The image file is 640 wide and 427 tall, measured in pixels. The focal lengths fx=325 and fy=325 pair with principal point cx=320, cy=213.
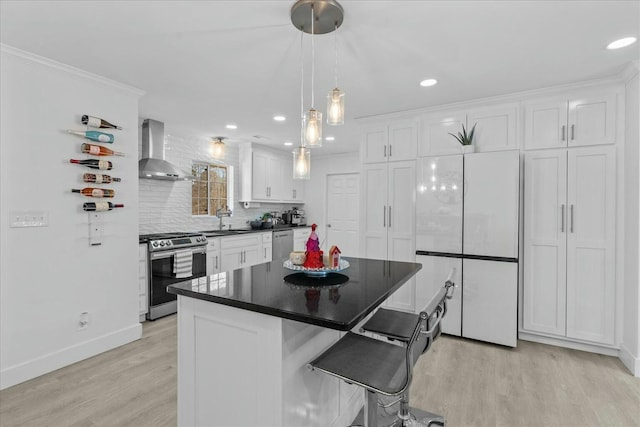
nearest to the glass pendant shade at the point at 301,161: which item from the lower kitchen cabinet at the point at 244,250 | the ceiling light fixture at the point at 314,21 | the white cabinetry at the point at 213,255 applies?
the ceiling light fixture at the point at 314,21

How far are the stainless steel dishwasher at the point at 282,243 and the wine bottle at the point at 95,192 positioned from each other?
10.2 ft

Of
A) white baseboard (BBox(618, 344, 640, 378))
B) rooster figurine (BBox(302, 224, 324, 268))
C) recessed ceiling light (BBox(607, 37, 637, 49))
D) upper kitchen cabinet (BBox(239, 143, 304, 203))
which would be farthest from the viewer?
upper kitchen cabinet (BBox(239, 143, 304, 203))

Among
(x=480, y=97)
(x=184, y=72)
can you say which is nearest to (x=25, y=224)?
(x=184, y=72)

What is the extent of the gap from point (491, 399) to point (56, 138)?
3.88 metres

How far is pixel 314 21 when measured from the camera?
1937mm

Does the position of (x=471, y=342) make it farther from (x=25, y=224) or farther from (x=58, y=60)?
(x=58, y=60)

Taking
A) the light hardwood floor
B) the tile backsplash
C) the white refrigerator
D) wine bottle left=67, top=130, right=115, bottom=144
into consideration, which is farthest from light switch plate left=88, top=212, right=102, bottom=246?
the white refrigerator

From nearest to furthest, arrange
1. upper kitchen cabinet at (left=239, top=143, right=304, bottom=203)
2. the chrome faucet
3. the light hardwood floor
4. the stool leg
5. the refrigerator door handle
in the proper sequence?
the stool leg → the light hardwood floor → the refrigerator door handle → the chrome faucet → upper kitchen cabinet at (left=239, top=143, right=304, bottom=203)

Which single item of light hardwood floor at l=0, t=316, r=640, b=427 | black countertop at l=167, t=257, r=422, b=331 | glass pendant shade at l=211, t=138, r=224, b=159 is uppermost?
glass pendant shade at l=211, t=138, r=224, b=159

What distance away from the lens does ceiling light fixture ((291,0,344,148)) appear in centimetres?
179

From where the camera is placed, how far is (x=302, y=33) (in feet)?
7.15

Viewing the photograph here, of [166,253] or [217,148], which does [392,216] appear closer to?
[166,253]

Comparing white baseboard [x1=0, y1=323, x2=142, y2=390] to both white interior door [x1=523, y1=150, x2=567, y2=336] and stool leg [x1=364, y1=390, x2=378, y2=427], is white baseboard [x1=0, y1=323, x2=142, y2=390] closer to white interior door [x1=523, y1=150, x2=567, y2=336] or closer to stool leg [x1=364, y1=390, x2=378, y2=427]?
stool leg [x1=364, y1=390, x2=378, y2=427]

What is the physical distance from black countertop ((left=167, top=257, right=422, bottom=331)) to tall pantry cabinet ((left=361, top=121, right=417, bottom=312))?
5.64ft
